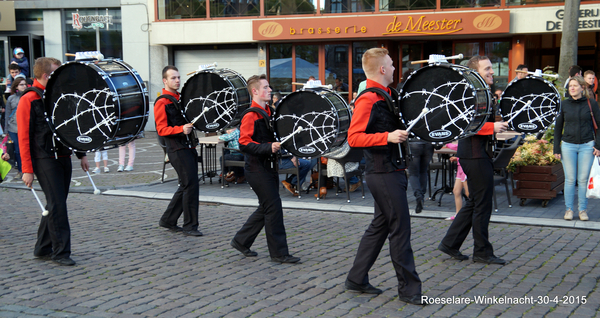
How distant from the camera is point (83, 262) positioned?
6.30 m

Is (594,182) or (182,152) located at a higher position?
(182,152)

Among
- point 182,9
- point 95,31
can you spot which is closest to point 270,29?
Result: point 182,9

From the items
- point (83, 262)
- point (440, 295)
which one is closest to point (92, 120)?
point (83, 262)

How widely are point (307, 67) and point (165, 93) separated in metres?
16.1

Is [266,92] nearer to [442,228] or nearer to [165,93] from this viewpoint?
[165,93]

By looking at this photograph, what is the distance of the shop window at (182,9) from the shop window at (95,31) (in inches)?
92.3

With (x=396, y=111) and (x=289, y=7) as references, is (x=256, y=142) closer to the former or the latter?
(x=396, y=111)

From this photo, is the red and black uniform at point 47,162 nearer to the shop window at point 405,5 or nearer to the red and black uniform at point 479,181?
the red and black uniform at point 479,181

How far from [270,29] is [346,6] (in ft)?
9.93

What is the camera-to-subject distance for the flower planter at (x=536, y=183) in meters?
9.04

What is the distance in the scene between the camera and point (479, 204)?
19.9ft

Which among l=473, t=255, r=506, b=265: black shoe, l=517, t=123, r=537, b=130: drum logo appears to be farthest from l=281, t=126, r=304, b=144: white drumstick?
l=517, t=123, r=537, b=130: drum logo

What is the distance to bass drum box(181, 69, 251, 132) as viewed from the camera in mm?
7227

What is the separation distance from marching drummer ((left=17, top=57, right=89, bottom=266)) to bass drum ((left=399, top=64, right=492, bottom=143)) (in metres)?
3.62
